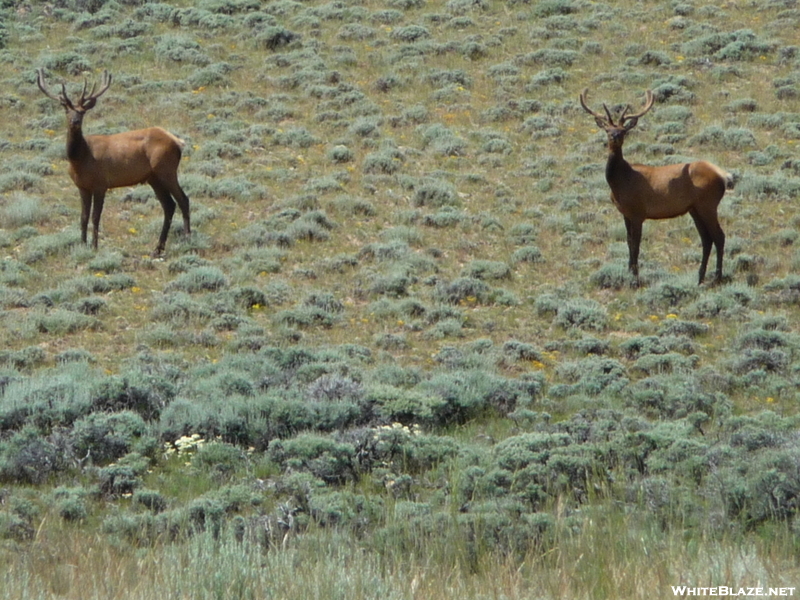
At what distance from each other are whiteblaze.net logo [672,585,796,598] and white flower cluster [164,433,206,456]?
16.8ft

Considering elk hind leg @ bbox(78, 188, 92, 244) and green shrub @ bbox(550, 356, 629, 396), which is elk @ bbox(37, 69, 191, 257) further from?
green shrub @ bbox(550, 356, 629, 396)

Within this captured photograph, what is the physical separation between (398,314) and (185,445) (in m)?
5.71

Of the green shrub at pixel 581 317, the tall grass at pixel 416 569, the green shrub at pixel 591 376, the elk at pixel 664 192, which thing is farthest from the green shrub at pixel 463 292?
the tall grass at pixel 416 569

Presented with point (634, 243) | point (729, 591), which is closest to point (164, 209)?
point (634, 243)

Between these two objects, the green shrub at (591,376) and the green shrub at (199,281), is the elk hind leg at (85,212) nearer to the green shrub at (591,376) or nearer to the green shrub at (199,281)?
the green shrub at (199,281)

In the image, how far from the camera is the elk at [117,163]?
52.1 feet

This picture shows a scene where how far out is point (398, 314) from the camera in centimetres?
1429

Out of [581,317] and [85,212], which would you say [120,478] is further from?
[85,212]

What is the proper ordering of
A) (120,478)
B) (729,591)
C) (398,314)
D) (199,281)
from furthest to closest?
(199,281) < (398,314) < (120,478) < (729,591)

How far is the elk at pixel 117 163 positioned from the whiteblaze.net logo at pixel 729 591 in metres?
12.8

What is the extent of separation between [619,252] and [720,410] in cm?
640

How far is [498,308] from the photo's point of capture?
14781 mm

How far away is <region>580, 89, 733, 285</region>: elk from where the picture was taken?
1530 centimetres

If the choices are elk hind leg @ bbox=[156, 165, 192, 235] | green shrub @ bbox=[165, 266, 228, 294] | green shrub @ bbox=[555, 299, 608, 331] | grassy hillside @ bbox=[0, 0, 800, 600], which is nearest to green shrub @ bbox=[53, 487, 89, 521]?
grassy hillside @ bbox=[0, 0, 800, 600]
